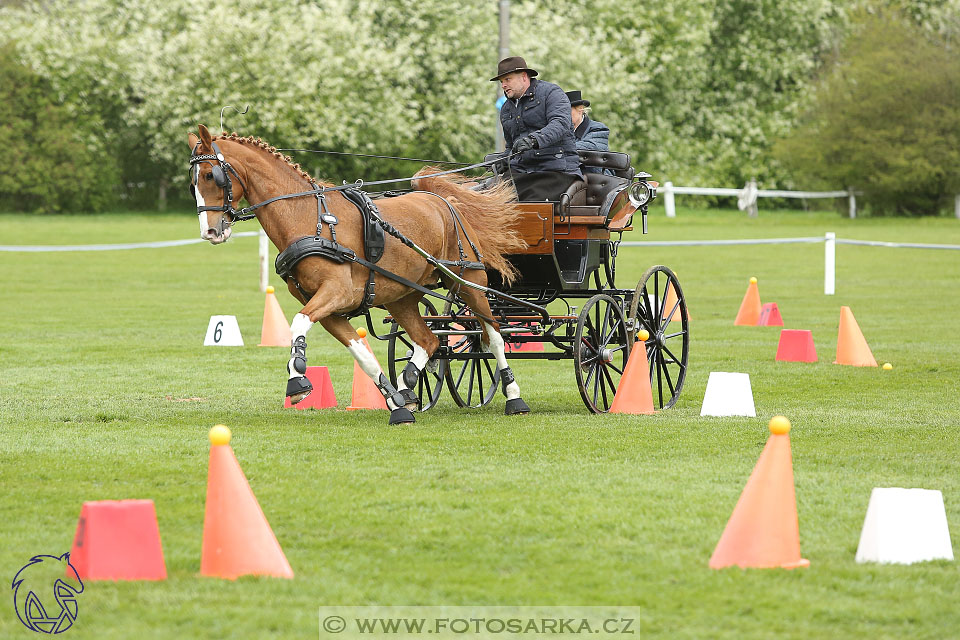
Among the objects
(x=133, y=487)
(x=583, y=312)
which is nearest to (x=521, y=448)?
(x=583, y=312)

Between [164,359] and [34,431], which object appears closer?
[34,431]

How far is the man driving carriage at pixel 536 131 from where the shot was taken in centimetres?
1008

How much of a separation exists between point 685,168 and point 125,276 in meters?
31.3

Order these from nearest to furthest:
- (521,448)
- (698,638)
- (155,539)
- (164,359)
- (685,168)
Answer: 1. (698,638)
2. (155,539)
3. (521,448)
4. (164,359)
5. (685,168)

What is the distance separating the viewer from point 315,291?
905 cm

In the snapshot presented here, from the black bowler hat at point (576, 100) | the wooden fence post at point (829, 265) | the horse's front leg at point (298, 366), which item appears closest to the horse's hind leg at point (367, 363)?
the horse's front leg at point (298, 366)

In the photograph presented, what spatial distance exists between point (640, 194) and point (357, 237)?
2.59 metres

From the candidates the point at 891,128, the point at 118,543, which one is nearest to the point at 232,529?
the point at 118,543

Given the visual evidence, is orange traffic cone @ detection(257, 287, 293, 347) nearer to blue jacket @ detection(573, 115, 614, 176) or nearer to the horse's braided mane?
blue jacket @ detection(573, 115, 614, 176)

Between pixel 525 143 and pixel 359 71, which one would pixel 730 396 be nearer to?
pixel 525 143

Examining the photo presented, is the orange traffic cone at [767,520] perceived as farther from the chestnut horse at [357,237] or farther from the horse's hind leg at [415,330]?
the horse's hind leg at [415,330]

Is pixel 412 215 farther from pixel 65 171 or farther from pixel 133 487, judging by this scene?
pixel 65 171

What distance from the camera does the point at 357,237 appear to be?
913 centimetres

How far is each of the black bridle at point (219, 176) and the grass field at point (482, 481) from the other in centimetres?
142
